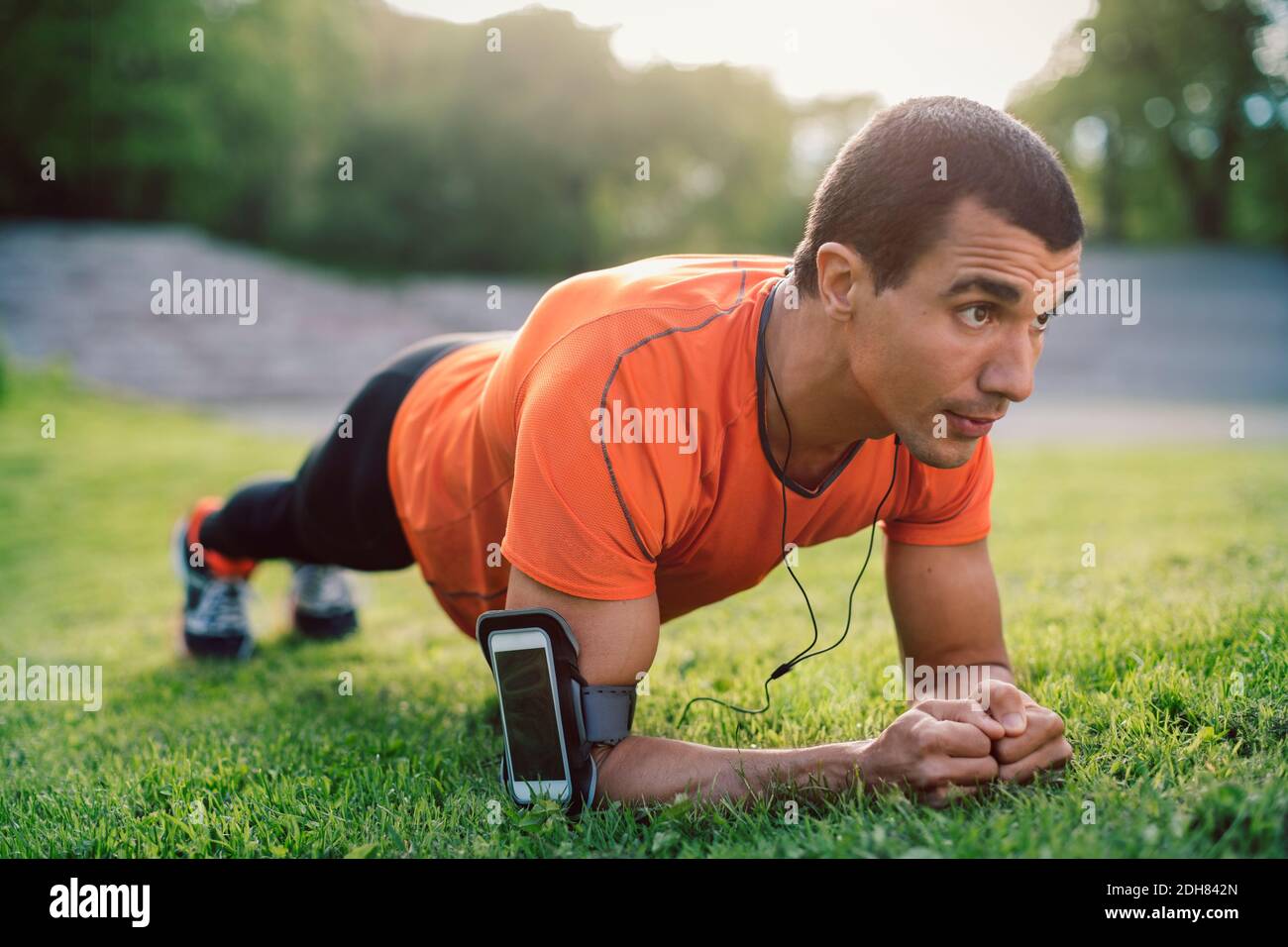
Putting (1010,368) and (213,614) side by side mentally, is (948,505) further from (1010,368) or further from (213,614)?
(213,614)

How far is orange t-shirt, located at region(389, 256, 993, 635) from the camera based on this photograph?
255cm

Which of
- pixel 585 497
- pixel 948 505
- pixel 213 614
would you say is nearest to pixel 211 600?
pixel 213 614

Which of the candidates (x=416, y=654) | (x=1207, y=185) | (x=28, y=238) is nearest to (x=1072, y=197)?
(x=416, y=654)

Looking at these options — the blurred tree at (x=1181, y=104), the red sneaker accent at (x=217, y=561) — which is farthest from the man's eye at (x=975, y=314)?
the blurred tree at (x=1181, y=104)

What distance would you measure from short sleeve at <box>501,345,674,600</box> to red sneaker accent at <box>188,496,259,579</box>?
2.73 m

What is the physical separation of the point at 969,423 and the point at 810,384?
413 mm

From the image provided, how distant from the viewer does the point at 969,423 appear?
2.60m

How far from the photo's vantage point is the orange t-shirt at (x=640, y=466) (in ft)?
8.36

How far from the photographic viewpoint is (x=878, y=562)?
6996 millimetres

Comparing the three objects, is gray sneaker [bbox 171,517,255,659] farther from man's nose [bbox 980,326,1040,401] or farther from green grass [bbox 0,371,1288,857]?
man's nose [bbox 980,326,1040,401]

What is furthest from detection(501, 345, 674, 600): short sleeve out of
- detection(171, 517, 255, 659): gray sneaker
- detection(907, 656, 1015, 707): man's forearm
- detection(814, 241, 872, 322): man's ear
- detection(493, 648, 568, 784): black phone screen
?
detection(171, 517, 255, 659): gray sneaker

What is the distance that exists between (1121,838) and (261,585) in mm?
7468

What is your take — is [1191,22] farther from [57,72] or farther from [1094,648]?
[1094,648]

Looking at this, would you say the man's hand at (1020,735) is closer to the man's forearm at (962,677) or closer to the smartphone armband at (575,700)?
the man's forearm at (962,677)
